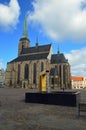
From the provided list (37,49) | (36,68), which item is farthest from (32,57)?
(36,68)

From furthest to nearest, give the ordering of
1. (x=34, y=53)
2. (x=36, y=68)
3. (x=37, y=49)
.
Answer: (x=37, y=49)
(x=34, y=53)
(x=36, y=68)

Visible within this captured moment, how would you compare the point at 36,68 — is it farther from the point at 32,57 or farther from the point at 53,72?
the point at 53,72

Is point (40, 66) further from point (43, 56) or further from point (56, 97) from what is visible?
point (56, 97)

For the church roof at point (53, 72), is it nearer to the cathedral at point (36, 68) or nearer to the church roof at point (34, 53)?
the cathedral at point (36, 68)

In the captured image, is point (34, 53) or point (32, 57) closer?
point (32, 57)

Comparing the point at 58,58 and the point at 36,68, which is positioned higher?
the point at 58,58

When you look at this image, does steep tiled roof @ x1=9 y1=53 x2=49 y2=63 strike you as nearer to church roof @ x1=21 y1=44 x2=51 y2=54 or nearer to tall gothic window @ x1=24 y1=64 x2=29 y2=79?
church roof @ x1=21 y1=44 x2=51 y2=54

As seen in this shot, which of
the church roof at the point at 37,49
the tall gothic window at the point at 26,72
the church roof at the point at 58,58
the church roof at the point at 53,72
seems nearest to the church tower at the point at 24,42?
the church roof at the point at 37,49

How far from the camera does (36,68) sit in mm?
83438

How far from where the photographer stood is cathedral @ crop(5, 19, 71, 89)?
266ft

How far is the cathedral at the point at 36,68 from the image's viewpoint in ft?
266

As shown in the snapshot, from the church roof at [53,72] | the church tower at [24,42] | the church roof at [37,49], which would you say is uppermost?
the church tower at [24,42]

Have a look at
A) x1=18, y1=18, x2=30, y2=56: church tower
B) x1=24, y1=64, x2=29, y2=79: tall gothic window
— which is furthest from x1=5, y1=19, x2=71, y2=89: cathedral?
x1=18, y1=18, x2=30, y2=56: church tower

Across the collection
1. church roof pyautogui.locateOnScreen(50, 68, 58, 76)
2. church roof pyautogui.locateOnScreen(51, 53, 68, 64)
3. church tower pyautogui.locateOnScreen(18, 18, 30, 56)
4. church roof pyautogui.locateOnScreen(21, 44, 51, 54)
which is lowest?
church roof pyautogui.locateOnScreen(50, 68, 58, 76)
